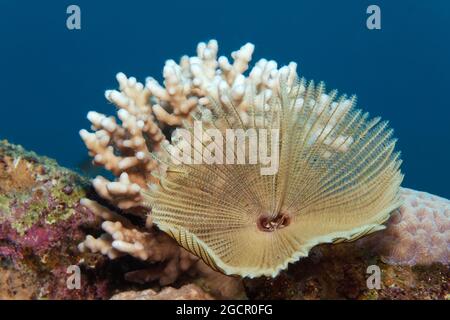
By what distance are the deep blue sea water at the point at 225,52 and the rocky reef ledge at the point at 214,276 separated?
60.3 m

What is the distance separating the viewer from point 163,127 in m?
3.64

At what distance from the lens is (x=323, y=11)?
75.6 meters

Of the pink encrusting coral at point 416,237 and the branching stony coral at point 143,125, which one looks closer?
the branching stony coral at point 143,125

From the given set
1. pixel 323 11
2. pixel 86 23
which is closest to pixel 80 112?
pixel 86 23

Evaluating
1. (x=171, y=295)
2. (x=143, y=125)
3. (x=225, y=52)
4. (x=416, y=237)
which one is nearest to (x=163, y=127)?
(x=143, y=125)

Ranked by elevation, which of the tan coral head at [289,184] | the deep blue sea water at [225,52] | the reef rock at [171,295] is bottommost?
the reef rock at [171,295]

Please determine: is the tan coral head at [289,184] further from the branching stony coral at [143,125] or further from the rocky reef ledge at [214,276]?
the rocky reef ledge at [214,276]

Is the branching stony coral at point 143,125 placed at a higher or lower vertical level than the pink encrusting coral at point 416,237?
higher

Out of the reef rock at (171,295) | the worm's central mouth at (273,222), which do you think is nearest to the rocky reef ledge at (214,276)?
the reef rock at (171,295)

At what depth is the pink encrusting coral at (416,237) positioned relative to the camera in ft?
10.4

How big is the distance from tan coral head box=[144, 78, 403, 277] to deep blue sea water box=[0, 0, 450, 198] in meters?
61.4

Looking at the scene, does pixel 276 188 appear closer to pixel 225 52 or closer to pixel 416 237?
pixel 416 237
